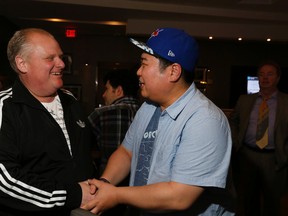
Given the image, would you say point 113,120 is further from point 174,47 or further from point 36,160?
point 174,47

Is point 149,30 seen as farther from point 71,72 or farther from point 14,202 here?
point 14,202

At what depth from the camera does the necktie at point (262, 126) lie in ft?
10.4

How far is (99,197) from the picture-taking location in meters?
1.40

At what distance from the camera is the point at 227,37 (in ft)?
21.8

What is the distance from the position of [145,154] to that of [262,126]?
200 cm

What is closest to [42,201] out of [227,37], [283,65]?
[227,37]

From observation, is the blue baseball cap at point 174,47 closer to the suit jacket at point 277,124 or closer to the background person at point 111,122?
the background person at point 111,122


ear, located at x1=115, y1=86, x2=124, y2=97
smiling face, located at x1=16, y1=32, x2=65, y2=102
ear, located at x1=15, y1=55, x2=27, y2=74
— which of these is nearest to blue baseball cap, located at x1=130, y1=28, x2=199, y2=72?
smiling face, located at x1=16, y1=32, x2=65, y2=102

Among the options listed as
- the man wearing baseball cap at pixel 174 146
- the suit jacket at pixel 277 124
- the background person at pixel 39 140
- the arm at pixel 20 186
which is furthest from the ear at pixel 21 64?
the suit jacket at pixel 277 124

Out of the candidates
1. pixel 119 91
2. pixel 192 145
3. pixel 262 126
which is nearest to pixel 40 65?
pixel 192 145

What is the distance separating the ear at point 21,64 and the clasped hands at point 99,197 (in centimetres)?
62

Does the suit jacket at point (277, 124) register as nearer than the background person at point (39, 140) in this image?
No

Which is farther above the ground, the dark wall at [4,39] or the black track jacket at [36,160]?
the dark wall at [4,39]

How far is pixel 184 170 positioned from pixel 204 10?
4.98 metres
